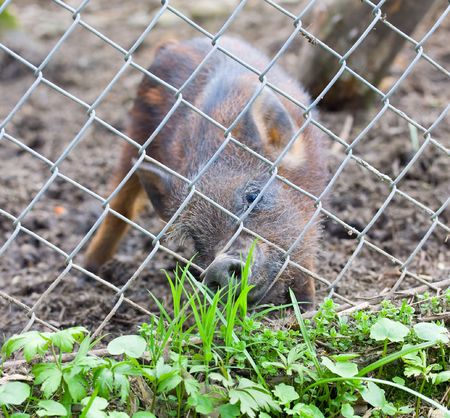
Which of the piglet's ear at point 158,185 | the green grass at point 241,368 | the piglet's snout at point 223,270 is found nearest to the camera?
the green grass at point 241,368

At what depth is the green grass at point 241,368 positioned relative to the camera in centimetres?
280

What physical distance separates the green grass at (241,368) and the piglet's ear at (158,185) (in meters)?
1.15

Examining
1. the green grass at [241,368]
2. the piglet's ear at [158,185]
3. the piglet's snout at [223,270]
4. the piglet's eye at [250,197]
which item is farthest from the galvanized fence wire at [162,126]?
the piglet's ear at [158,185]

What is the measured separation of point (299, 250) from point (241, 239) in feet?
1.57

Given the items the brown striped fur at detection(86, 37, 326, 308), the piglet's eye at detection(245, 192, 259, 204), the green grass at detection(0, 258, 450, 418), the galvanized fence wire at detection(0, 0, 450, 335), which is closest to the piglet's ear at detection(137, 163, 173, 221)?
the brown striped fur at detection(86, 37, 326, 308)

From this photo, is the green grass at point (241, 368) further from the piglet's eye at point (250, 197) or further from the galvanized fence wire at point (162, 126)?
the piglet's eye at point (250, 197)

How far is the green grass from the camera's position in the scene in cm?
280

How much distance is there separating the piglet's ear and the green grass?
1.15 metres

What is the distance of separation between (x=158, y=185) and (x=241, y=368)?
1586 millimetres

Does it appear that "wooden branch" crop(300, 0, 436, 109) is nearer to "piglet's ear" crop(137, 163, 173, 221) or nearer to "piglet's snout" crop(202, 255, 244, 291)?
"piglet's ear" crop(137, 163, 173, 221)

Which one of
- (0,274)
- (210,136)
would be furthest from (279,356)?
(0,274)

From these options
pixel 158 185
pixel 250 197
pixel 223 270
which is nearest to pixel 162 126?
pixel 223 270

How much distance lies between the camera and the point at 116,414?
2.70 metres

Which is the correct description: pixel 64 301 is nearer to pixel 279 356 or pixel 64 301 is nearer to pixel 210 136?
pixel 210 136
